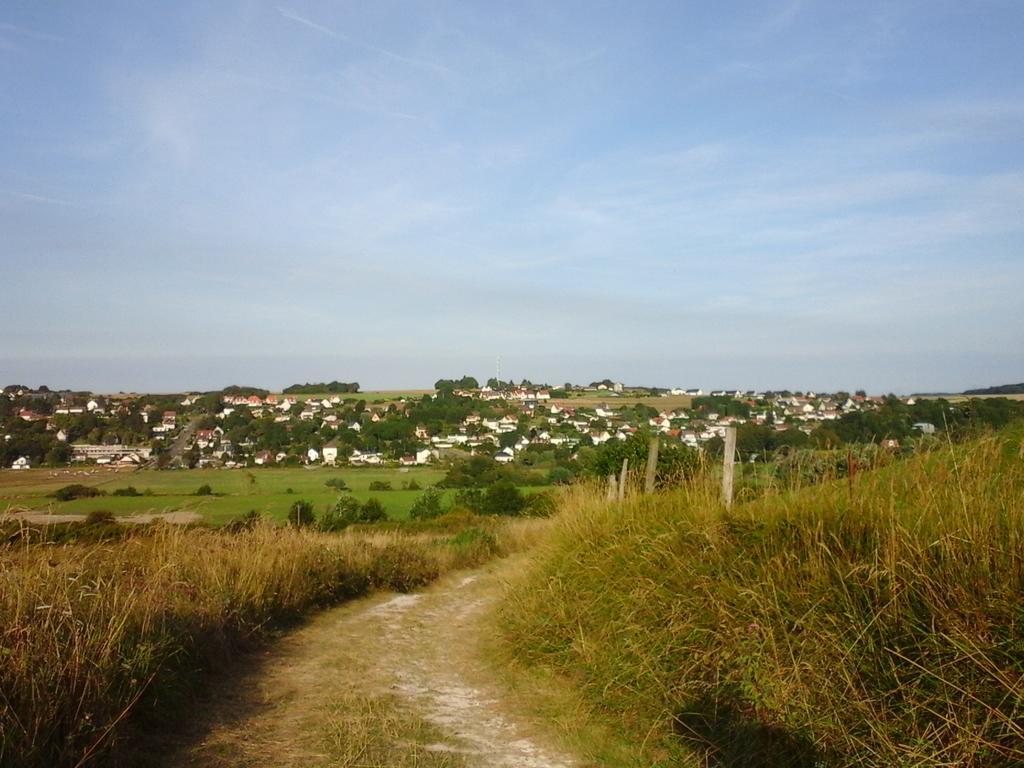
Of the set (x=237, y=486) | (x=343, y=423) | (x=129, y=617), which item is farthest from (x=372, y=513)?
(x=129, y=617)

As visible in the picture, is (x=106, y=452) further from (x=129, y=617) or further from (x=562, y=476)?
(x=129, y=617)

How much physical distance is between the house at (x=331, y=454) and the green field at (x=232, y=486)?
1.27 metres

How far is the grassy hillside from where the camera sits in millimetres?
3244

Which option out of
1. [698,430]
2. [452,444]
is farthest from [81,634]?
[452,444]

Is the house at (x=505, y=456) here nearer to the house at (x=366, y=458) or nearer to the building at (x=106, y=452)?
the house at (x=366, y=458)

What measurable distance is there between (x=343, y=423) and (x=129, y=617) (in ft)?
175

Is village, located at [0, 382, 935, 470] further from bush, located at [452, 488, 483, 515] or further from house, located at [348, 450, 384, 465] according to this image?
bush, located at [452, 488, 483, 515]

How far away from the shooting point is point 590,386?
7444 centimetres

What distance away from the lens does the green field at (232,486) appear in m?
22.1

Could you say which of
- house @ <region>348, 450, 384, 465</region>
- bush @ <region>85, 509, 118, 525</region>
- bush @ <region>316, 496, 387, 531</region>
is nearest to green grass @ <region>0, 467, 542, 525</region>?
bush @ <region>316, 496, 387, 531</region>

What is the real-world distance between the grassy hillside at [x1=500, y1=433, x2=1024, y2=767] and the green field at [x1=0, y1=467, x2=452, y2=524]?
16.4m

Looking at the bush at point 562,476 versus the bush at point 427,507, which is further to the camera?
the bush at point 427,507

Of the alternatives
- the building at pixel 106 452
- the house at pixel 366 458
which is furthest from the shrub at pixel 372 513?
the house at pixel 366 458

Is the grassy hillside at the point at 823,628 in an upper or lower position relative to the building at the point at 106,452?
upper
